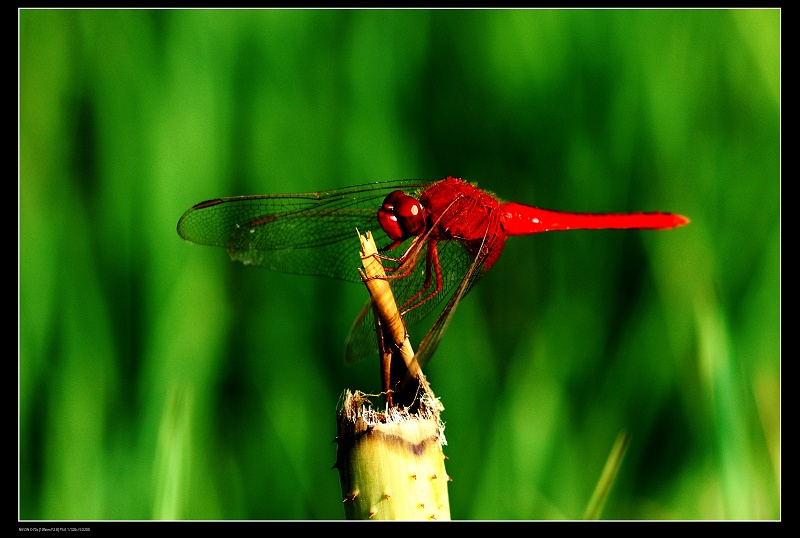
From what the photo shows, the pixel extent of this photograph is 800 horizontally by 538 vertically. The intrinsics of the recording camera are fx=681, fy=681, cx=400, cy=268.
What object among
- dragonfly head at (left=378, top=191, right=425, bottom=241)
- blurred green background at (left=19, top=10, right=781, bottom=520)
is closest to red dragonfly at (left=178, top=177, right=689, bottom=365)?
dragonfly head at (left=378, top=191, right=425, bottom=241)

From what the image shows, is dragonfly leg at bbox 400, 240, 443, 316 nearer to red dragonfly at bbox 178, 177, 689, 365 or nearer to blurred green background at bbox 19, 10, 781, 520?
red dragonfly at bbox 178, 177, 689, 365

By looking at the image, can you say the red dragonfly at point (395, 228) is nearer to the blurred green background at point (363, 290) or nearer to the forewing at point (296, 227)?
the forewing at point (296, 227)

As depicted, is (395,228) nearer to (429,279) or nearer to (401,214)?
(401,214)

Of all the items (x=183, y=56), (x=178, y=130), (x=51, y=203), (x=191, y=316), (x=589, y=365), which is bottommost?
(x=589, y=365)

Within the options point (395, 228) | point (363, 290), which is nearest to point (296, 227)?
point (363, 290)

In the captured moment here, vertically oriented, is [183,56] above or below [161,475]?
above

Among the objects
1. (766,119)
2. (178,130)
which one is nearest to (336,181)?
(178,130)

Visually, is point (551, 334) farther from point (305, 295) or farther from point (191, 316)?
point (191, 316)
